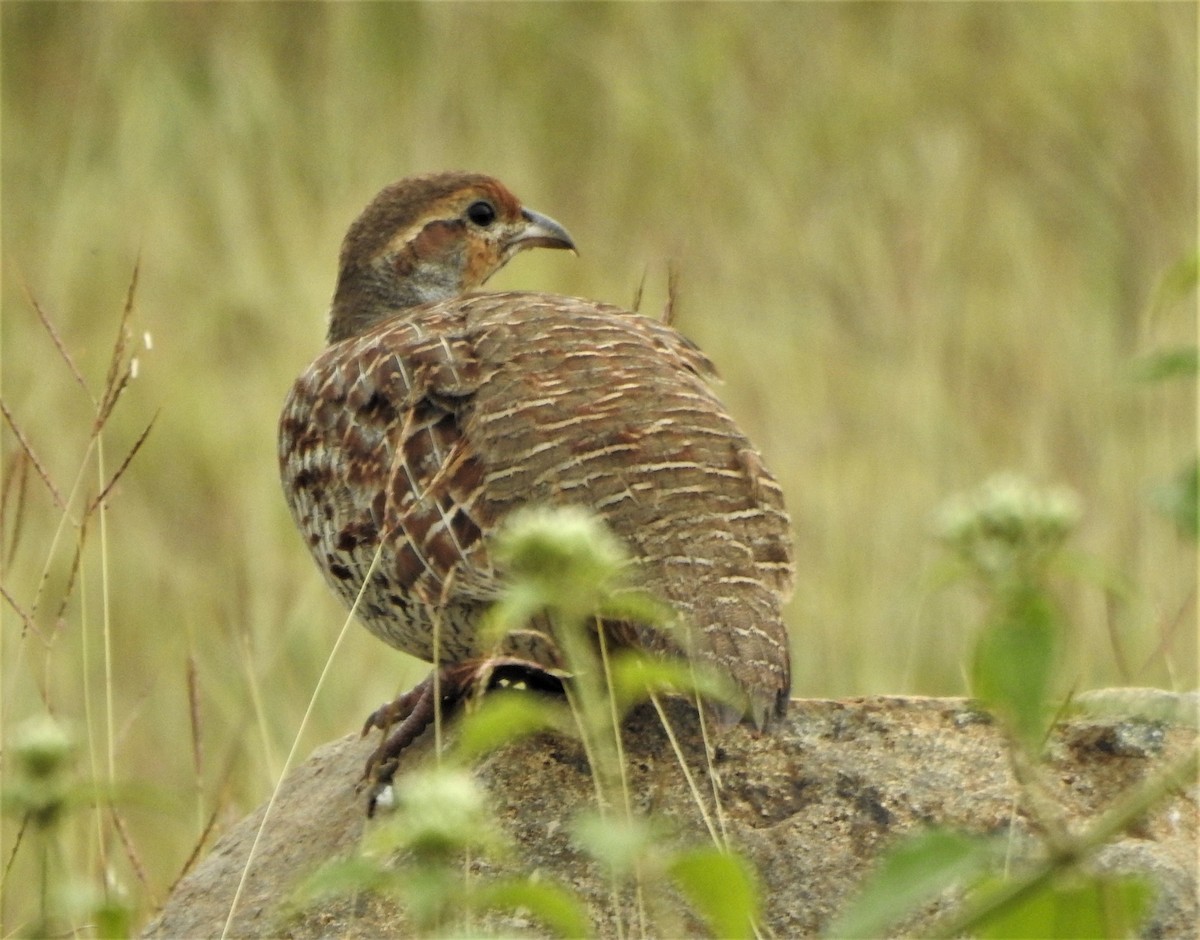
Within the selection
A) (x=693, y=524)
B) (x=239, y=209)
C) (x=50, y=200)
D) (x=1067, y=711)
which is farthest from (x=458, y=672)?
(x=50, y=200)

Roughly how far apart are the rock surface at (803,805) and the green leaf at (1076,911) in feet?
Answer: 4.37

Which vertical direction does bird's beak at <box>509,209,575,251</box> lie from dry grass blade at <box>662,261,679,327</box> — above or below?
above

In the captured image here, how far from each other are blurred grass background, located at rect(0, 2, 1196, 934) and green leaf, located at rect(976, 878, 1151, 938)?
587 cm

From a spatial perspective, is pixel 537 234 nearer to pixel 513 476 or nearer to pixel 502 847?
pixel 513 476

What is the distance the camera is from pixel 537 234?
593 cm

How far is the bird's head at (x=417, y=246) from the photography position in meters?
5.72

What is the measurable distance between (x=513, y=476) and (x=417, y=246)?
1922mm

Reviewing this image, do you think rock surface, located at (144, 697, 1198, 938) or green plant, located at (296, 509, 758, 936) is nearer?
green plant, located at (296, 509, 758, 936)

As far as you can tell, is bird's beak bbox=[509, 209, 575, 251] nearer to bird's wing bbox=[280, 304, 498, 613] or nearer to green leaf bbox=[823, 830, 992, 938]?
bird's wing bbox=[280, 304, 498, 613]

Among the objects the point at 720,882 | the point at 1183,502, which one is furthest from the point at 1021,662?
the point at 720,882

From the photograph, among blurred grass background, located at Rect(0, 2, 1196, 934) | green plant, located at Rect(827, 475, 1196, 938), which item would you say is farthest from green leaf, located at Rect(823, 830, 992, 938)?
blurred grass background, located at Rect(0, 2, 1196, 934)

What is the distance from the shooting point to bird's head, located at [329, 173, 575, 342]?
18.8 ft

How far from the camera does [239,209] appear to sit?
33.6 feet

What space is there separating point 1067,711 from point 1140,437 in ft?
20.6
